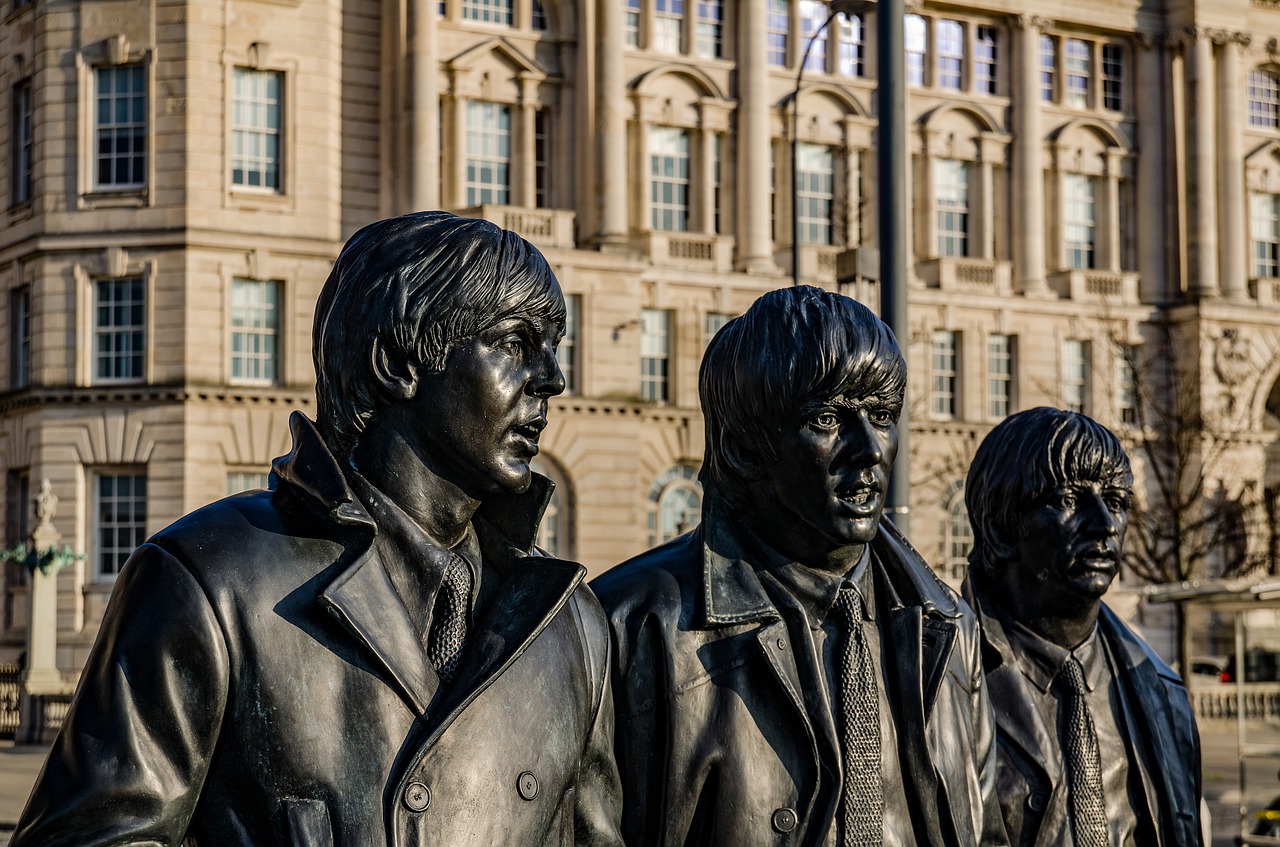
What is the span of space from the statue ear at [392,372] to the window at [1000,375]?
2051 inches

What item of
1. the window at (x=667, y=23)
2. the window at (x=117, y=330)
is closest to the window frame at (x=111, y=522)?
the window at (x=117, y=330)

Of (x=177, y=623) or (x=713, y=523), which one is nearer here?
(x=177, y=623)

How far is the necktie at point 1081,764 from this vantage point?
17.8ft

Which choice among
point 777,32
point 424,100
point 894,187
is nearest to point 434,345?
point 894,187

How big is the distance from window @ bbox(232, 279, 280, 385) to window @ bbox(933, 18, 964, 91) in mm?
21985

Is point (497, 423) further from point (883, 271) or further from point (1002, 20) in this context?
point (1002, 20)

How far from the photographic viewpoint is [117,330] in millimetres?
40656

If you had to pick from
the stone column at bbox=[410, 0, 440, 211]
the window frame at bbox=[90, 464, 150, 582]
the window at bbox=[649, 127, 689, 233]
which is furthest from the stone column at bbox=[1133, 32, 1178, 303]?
the window frame at bbox=[90, 464, 150, 582]

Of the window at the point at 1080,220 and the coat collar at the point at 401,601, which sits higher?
the window at the point at 1080,220

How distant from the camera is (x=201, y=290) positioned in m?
40.2

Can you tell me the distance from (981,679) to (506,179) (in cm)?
4290

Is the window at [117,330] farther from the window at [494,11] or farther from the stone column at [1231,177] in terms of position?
the stone column at [1231,177]

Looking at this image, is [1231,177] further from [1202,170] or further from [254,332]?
[254,332]

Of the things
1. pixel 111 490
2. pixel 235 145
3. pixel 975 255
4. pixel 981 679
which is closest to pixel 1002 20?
pixel 975 255
